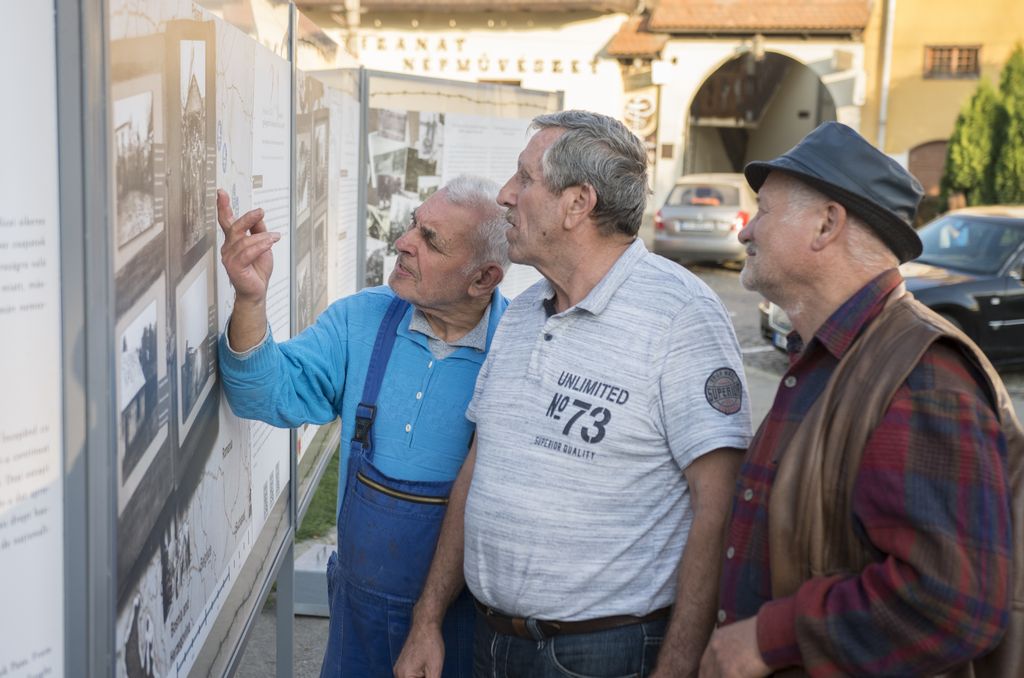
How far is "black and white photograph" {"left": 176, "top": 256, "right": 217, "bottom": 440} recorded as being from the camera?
6.20 feet

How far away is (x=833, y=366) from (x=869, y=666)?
50 centimetres

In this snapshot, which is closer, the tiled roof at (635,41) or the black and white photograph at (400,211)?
the black and white photograph at (400,211)

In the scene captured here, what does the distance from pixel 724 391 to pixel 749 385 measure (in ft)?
28.4

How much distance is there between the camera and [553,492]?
7.36 feet

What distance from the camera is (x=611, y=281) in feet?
7.56

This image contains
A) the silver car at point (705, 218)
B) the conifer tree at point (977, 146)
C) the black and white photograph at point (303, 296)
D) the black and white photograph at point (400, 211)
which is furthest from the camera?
the conifer tree at point (977, 146)

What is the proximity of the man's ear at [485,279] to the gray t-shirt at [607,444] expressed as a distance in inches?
15.7

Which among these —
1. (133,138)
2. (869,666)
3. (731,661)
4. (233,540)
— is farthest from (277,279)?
(869,666)

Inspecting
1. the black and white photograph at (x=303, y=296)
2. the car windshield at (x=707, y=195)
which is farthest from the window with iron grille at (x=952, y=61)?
the black and white photograph at (x=303, y=296)

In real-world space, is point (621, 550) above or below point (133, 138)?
below

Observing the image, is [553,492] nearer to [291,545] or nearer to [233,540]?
[233,540]

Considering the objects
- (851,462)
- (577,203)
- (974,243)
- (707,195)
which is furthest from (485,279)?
(707,195)

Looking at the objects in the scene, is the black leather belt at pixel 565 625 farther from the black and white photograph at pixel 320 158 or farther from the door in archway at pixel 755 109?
the door in archway at pixel 755 109

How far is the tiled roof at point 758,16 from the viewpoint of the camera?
78.9ft
